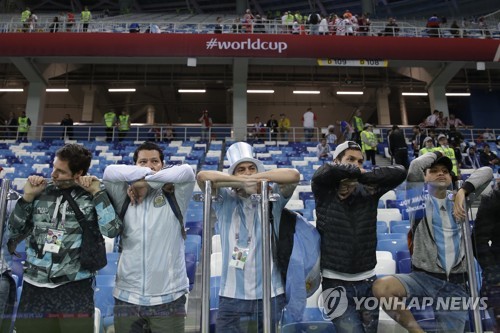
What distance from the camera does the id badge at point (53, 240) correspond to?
203cm

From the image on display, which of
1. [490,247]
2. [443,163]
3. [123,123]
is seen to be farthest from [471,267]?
[123,123]

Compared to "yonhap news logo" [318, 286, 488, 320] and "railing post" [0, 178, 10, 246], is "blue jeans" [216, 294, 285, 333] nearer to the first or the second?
"yonhap news logo" [318, 286, 488, 320]

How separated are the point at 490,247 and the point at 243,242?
1179mm

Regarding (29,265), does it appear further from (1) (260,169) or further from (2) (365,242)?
(2) (365,242)

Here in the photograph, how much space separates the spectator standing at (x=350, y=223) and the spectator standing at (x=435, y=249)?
11 centimetres

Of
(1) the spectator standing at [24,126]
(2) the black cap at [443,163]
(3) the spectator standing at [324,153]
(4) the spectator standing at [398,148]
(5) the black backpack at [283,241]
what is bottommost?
(5) the black backpack at [283,241]

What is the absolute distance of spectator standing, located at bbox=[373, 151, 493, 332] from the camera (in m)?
2.08

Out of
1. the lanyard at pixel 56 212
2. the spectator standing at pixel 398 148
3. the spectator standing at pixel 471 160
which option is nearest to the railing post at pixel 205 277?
the lanyard at pixel 56 212

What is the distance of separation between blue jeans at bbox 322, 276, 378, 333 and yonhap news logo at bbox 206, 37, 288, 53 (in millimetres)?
11221

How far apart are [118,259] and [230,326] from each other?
0.62 m

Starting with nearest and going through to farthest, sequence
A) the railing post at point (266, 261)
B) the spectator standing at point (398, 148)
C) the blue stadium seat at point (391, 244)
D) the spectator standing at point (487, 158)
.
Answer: the railing post at point (266, 261)
the blue stadium seat at point (391, 244)
the spectator standing at point (398, 148)
the spectator standing at point (487, 158)

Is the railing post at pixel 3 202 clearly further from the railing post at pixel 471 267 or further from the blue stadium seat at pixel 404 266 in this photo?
the railing post at pixel 471 267

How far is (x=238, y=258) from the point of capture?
6.77ft

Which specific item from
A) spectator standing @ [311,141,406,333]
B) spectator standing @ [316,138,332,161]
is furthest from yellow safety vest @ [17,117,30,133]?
spectator standing @ [311,141,406,333]
